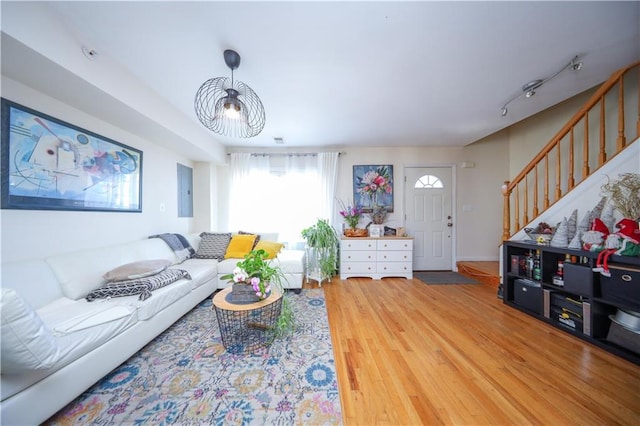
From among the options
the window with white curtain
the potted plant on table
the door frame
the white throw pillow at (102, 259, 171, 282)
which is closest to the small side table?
the potted plant on table

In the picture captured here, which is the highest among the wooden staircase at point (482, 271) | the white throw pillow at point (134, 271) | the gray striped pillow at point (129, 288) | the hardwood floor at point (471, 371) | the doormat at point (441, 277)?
the white throw pillow at point (134, 271)

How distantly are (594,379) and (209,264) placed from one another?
11.9 feet

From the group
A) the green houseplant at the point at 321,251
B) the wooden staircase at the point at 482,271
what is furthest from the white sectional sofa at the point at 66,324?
Answer: the wooden staircase at the point at 482,271

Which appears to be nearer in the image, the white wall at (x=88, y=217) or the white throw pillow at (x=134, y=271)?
the white wall at (x=88, y=217)

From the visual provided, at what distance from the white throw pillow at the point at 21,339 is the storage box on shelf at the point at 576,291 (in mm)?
3624

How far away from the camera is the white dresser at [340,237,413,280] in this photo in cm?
340

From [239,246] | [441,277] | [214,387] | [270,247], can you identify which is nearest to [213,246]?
[239,246]

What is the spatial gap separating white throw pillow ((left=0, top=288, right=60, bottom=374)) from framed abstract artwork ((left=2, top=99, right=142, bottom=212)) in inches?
41.6

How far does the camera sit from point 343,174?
12.6 feet

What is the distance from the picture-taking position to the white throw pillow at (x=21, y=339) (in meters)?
0.89

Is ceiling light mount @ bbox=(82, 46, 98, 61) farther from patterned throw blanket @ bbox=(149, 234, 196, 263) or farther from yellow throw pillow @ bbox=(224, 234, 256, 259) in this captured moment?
yellow throw pillow @ bbox=(224, 234, 256, 259)

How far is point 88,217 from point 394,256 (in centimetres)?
384

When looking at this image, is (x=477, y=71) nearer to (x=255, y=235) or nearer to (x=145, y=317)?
(x=255, y=235)

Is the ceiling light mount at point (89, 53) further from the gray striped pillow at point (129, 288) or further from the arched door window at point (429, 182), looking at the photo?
the arched door window at point (429, 182)
